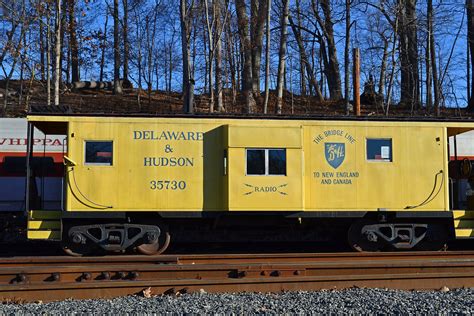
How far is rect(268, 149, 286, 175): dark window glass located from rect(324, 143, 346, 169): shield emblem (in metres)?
0.98

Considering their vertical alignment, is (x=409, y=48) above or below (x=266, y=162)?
above

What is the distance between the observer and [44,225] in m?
9.91

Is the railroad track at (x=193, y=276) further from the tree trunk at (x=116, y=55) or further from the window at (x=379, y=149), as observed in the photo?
the tree trunk at (x=116, y=55)

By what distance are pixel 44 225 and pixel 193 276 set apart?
3.54 m

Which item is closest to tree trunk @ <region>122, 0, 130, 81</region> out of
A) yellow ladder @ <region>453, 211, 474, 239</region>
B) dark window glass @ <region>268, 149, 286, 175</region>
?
dark window glass @ <region>268, 149, 286, 175</region>

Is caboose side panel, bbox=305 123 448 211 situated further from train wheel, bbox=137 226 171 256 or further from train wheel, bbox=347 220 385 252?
train wheel, bbox=137 226 171 256

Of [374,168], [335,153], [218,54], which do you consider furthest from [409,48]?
[335,153]

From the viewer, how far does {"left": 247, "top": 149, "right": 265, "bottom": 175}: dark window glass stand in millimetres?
10000

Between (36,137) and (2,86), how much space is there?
23599 millimetres

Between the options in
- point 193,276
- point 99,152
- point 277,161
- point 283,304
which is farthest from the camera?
point 99,152

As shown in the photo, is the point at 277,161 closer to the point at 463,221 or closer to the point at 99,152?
the point at 99,152

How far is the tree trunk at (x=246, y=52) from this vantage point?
2528 cm

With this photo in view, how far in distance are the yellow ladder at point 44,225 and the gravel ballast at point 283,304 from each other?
10.2ft

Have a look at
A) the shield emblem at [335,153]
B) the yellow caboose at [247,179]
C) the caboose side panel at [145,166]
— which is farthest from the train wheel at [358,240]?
the caboose side panel at [145,166]
